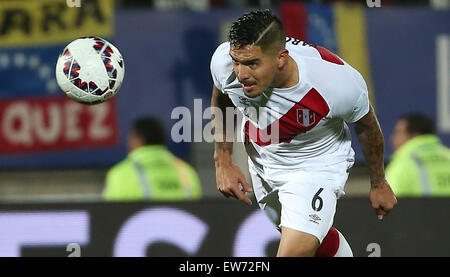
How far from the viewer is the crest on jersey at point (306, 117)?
14.9 feet

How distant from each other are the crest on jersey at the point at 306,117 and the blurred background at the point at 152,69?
3.95 meters

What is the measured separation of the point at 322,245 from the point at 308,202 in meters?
0.39

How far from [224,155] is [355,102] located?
2.30ft

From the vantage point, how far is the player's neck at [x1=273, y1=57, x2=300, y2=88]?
14.6 ft

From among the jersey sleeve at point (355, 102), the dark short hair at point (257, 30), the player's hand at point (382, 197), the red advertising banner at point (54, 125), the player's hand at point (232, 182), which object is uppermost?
the dark short hair at point (257, 30)

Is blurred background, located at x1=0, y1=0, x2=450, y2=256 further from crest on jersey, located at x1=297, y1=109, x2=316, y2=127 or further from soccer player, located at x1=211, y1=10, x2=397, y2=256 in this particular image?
crest on jersey, located at x1=297, y1=109, x2=316, y2=127

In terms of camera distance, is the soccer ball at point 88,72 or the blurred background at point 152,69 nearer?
the soccer ball at point 88,72

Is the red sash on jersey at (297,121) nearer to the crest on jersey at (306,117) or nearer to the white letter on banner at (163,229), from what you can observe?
the crest on jersey at (306,117)

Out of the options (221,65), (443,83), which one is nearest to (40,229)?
(221,65)

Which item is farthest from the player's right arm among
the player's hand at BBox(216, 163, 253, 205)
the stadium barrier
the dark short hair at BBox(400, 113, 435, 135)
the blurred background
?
the blurred background

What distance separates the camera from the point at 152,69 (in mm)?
8945

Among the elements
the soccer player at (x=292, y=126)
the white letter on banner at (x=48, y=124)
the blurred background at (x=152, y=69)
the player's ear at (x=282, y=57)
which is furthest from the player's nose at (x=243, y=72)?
the white letter on banner at (x=48, y=124)
